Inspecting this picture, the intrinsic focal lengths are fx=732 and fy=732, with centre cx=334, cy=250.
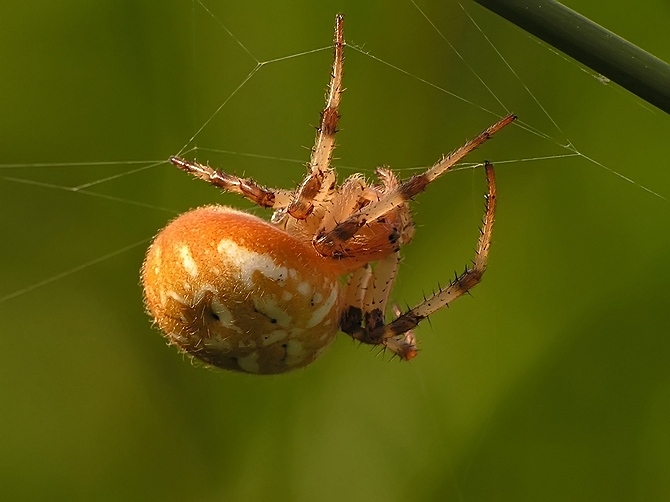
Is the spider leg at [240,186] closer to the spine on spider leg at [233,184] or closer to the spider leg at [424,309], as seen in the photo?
the spine on spider leg at [233,184]

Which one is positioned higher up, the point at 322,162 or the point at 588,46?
the point at 588,46

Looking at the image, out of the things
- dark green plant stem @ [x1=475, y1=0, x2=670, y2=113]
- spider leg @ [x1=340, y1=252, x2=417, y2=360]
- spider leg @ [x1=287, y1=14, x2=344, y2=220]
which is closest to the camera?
dark green plant stem @ [x1=475, y1=0, x2=670, y2=113]

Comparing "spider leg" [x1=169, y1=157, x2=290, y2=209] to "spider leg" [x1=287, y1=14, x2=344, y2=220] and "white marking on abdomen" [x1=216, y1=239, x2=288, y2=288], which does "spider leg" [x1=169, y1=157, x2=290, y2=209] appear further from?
"white marking on abdomen" [x1=216, y1=239, x2=288, y2=288]

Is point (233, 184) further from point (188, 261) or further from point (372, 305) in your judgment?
point (372, 305)

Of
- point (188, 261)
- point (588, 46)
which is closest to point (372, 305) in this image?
point (188, 261)

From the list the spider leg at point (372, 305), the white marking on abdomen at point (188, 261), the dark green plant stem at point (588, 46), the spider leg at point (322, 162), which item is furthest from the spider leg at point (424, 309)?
the dark green plant stem at point (588, 46)

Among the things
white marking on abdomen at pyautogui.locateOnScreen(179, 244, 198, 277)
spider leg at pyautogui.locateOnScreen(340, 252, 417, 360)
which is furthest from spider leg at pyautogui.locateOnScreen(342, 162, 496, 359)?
white marking on abdomen at pyautogui.locateOnScreen(179, 244, 198, 277)
